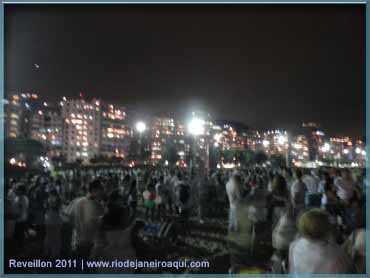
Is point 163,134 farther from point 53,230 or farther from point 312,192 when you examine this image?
point 53,230

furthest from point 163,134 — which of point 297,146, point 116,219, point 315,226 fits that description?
point 315,226

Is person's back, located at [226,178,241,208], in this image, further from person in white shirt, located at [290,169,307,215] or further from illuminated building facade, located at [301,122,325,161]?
illuminated building facade, located at [301,122,325,161]

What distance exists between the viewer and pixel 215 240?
8164 mm

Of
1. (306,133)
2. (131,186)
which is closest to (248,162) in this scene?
(131,186)

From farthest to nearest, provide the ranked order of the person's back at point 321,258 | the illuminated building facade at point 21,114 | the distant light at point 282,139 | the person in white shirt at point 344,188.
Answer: the illuminated building facade at point 21,114
the distant light at point 282,139
the person in white shirt at point 344,188
the person's back at point 321,258

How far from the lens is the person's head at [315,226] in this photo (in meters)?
3.25

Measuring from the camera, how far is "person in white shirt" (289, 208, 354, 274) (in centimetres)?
320

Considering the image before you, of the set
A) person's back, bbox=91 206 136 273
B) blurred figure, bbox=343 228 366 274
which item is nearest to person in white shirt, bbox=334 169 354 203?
blurred figure, bbox=343 228 366 274

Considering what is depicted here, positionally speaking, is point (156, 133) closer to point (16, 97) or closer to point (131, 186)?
point (16, 97)

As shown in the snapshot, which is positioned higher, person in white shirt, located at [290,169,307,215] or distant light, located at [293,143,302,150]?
distant light, located at [293,143,302,150]

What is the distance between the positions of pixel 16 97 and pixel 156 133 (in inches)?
1772

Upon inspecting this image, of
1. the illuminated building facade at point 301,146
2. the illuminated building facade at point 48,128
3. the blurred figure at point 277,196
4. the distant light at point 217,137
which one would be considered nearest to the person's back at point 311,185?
the blurred figure at point 277,196

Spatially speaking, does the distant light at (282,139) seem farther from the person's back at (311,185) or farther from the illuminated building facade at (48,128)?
the illuminated building facade at (48,128)

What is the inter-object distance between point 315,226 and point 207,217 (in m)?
8.21
